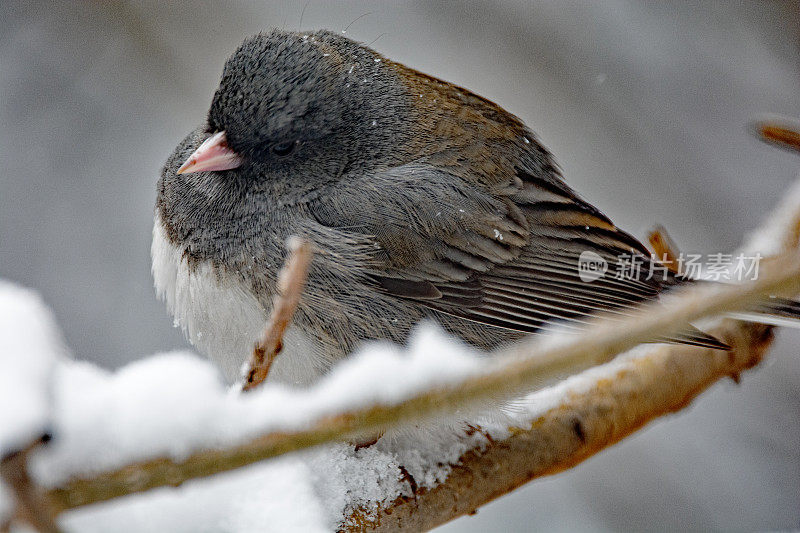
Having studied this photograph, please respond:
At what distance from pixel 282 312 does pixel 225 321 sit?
88 centimetres

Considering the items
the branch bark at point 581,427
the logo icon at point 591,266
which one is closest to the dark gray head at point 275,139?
the logo icon at point 591,266

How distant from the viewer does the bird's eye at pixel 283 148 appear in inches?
73.1

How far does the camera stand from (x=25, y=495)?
0.63 metres

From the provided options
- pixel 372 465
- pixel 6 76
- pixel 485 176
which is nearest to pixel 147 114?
pixel 6 76

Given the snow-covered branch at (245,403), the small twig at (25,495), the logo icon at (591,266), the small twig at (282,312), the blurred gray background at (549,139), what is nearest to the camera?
the small twig at (25,495)

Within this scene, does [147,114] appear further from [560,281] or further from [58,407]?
[58,407]

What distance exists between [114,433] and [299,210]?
3.75 feet

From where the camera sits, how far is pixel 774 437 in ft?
11.1

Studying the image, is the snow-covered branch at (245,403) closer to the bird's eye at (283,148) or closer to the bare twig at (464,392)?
the bare twig at (464,392)

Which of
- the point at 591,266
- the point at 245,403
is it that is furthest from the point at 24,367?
→ the point at 591,266

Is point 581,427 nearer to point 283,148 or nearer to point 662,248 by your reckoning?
point 662,248

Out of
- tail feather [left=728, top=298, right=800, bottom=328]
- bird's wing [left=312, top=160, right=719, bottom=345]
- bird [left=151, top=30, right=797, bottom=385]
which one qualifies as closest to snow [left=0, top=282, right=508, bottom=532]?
bird [left=151, top=30, right=797, bottom=385]

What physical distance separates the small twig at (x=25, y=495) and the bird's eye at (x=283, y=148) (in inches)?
50.7

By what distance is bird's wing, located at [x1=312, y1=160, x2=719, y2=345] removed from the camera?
188cm
